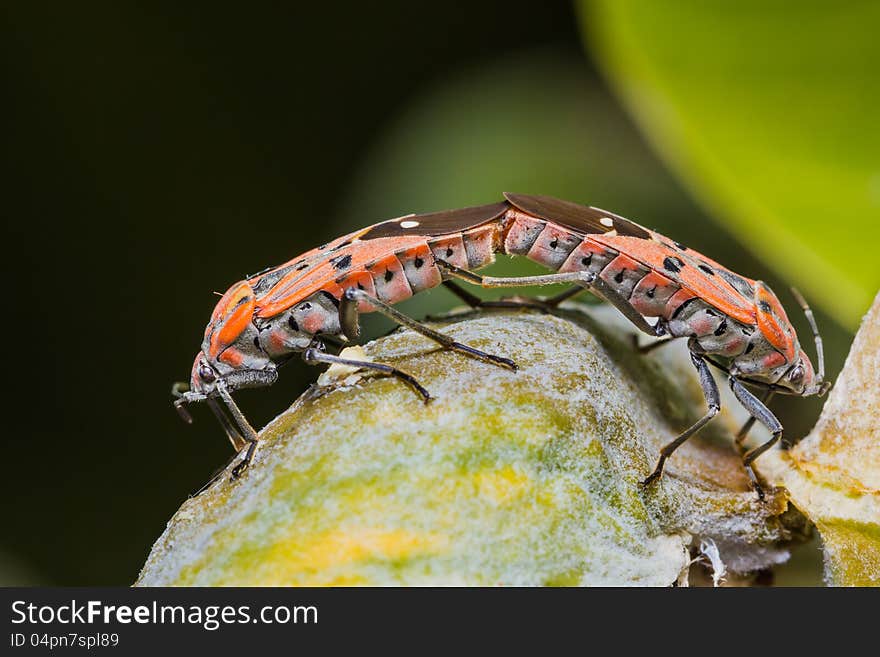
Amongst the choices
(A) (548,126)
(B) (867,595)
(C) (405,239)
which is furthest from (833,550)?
(A) (548,126)

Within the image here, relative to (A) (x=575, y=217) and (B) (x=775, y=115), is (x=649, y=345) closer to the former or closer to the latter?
(A) (x=575, y=217)

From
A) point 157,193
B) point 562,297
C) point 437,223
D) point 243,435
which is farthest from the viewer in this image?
point 157,193

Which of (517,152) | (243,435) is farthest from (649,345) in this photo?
(517,152)

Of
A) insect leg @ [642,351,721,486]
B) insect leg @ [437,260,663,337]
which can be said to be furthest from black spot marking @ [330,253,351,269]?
insect leg @ [642,351,721,486]

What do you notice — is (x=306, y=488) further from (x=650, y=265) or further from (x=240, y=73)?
(x=240, y=73)

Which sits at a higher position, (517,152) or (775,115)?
(775,115)

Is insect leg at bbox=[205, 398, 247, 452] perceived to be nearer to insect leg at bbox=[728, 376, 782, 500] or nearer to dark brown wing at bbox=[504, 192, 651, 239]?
dark brown wing at bbox=[504, 192, 651, 239]
